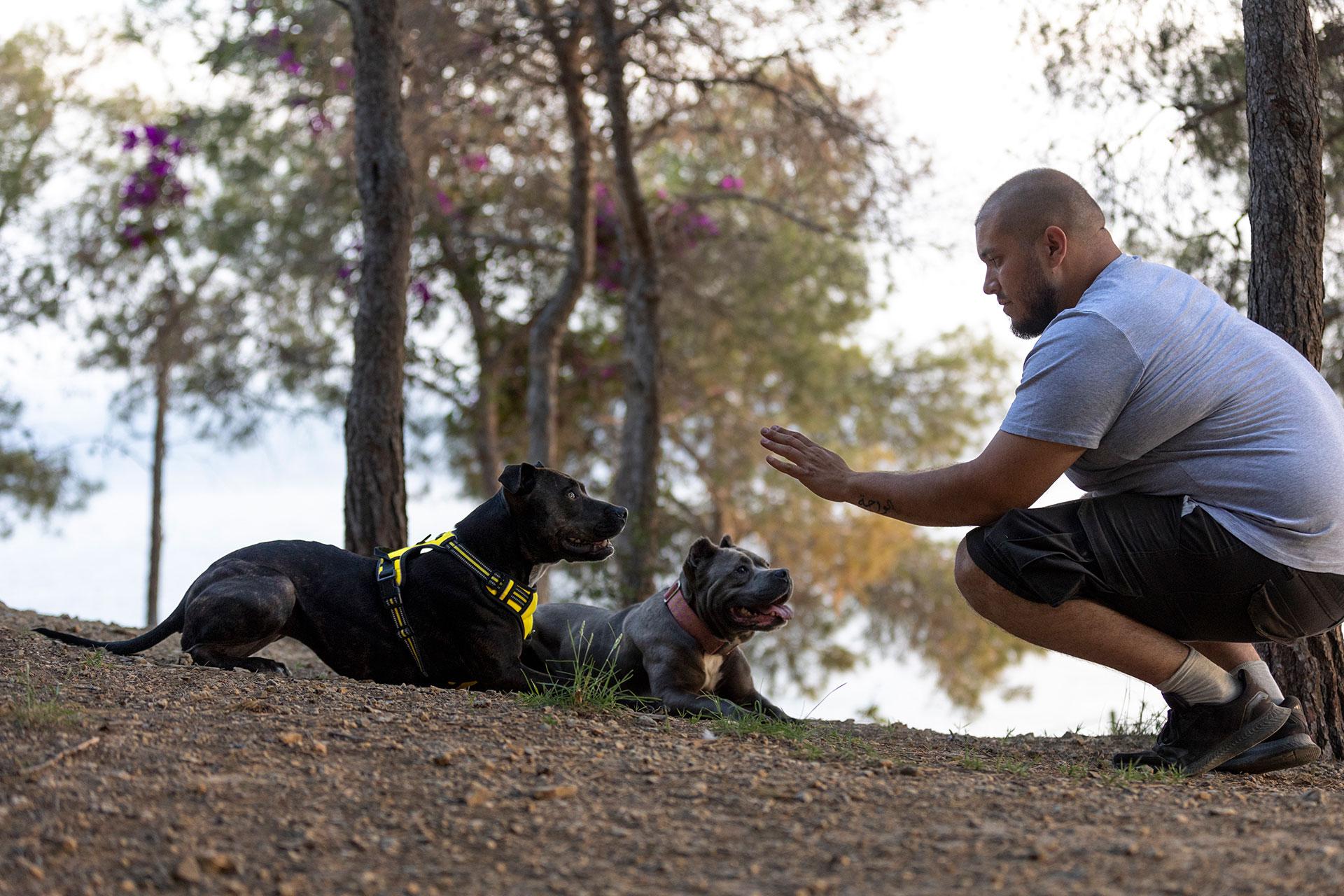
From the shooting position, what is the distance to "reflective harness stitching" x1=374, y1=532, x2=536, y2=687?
5.06 m

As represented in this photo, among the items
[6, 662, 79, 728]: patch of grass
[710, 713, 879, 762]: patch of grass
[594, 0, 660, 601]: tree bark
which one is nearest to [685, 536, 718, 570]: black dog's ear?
[710, 713, 879, 762]: patch of grass

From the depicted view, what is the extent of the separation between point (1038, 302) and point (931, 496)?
2.67 feet

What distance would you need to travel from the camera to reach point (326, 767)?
127 inches

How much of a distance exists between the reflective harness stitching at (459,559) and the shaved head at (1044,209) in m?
A: 2.39

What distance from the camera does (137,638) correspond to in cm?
492

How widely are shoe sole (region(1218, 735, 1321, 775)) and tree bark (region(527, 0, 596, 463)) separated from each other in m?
7.89

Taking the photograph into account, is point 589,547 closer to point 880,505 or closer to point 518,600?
point 518,600

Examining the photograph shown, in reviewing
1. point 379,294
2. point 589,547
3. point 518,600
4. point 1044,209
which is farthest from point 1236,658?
point 379,294

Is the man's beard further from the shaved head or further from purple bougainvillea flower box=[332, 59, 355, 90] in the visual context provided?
purple bougainvillea flower box=[332, 59, 355, 90]

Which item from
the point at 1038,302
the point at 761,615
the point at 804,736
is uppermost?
the point at 1038,302

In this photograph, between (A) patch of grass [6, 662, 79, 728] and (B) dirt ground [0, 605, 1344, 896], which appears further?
(A) patch of grass [6, 662, 79, 728]

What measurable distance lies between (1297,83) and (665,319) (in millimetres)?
10239

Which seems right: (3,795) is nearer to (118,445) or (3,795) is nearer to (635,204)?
(635,204)

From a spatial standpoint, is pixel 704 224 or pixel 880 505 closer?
pixel 880 505
